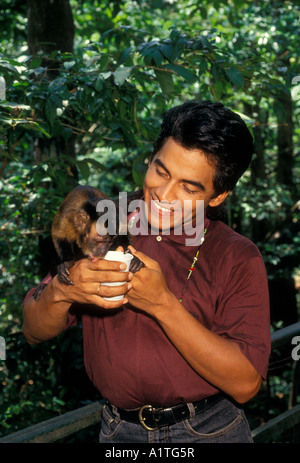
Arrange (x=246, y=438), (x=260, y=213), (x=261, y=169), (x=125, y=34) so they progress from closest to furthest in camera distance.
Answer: (x=246, y=438)
(x=125, y=34)
(x=260, y=213)
(x=261, y=169)

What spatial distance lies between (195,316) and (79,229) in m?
1.03

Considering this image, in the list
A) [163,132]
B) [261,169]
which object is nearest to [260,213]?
[261,169]

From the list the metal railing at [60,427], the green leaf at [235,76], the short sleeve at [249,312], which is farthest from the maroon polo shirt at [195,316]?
the green leaf at [235,76]

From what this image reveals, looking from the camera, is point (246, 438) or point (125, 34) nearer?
point (246, 438)

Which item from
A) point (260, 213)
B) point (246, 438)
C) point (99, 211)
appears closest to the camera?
point (246, 438)

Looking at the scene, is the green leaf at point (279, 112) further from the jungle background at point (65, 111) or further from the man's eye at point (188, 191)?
the man's eye at point (188, 191)

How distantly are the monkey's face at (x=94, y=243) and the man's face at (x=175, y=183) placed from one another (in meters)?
0.75

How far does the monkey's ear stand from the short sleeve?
40.9 inches

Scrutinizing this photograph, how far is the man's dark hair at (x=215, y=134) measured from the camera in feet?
4.18

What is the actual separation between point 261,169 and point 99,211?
533 cm

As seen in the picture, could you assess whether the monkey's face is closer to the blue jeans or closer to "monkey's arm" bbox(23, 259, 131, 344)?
"monkey's arm" bbox(23, 259, 131, 344)

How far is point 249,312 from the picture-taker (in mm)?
1185

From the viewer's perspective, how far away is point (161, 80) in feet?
6.04

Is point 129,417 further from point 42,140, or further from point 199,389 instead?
point 42,140
